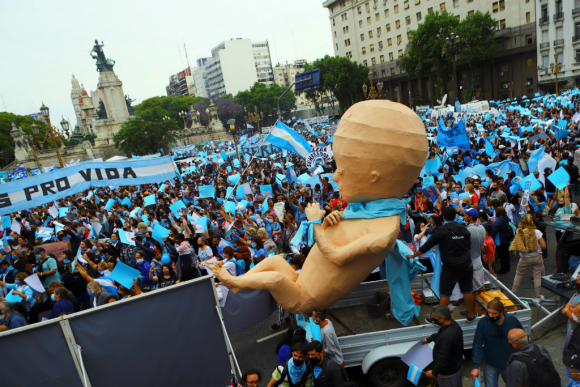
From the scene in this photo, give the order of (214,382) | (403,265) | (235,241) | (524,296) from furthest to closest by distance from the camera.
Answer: (235,241) → (524,296) → (403,265) → (214,382)

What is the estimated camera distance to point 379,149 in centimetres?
463

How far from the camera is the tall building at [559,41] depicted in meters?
36.9

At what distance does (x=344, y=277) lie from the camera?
4926mm

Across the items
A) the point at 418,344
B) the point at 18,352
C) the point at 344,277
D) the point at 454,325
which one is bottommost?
the point at 418,344

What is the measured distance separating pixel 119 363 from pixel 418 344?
355 cm

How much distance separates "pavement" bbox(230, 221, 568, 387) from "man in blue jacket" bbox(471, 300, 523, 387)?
1.07m

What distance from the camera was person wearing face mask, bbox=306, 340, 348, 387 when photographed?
3.80 meters

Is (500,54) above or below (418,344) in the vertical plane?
above

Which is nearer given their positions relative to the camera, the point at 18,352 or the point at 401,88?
the point at 18,352

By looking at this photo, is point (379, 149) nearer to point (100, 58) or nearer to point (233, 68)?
point (100, 58)

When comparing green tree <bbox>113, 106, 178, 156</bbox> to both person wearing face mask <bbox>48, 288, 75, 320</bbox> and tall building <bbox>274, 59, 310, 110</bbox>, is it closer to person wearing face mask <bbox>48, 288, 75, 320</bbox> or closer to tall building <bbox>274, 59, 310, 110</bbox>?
person wearing face mask <bbox>48, 288, 75, 320</bbox>

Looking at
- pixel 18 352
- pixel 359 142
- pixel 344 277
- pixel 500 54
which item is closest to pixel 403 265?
pixel 344 277

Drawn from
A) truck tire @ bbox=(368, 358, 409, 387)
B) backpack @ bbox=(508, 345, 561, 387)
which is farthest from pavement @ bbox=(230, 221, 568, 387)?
backpack @ bbox=(508, 345, 561, 387)

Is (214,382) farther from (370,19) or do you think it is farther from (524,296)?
(370,19)
